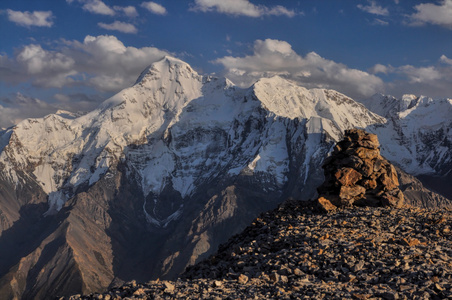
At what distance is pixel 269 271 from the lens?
3753 centimetres

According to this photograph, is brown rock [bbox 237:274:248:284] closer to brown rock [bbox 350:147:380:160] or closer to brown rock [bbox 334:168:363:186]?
brown rock [bbox 334:168:363:186]

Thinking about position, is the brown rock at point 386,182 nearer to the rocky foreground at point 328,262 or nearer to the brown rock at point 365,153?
the brown rock at point 365,153

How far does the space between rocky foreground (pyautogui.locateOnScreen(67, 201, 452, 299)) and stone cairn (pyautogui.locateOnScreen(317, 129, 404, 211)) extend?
152 inches

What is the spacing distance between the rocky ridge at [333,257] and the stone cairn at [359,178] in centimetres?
17

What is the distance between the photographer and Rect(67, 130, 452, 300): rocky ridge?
3275 cm

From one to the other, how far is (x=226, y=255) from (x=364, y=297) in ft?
49.1

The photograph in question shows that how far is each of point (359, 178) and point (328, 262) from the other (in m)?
21.6

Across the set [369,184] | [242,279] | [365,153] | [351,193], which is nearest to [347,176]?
[351,193]

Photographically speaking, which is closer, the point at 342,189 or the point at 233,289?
the point at 233,289

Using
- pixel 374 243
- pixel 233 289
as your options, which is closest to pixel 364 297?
pixel 233 289

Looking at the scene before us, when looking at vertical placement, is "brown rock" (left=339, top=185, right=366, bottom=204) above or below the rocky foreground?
above

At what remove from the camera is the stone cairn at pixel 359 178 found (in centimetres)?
5678

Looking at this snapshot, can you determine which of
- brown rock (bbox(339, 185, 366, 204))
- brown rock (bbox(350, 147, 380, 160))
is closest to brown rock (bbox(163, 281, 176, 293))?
brown rock (bbox(339, 185, 366, 204))

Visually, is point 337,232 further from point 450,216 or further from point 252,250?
point 450,216
